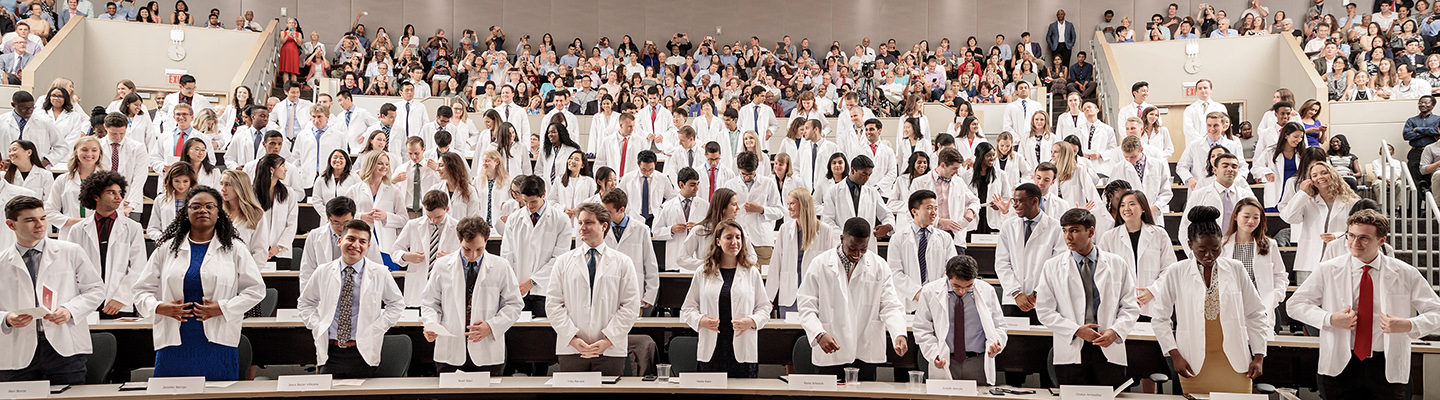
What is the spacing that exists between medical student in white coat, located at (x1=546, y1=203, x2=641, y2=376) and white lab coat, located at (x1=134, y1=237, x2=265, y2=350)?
1672 mm

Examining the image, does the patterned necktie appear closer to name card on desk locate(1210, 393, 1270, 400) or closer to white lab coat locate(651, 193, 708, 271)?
white lab coat locate(651, 193, 708, 271)

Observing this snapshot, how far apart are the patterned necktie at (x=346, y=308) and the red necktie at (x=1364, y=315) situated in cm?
549

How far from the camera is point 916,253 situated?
23.5 feet

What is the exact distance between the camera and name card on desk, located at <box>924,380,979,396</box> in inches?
194

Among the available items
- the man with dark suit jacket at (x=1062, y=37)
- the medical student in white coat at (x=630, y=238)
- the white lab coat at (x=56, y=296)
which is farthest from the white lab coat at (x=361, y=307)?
the man with dark suit jacket at (x=1062, y=37)

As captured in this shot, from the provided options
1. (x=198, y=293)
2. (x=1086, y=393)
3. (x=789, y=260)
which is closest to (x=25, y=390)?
(x=198, y=293)

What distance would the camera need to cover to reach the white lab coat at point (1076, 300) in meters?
5.77

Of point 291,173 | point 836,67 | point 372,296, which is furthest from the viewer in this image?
point 836,67

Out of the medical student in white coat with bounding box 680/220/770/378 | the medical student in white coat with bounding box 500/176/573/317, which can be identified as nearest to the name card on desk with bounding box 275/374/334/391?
the medical student in white coat with bounding box 680/220/770/378

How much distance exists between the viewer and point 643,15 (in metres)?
22.0

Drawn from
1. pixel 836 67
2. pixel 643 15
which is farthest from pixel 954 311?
pixel 643 15

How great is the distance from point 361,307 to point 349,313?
10 centimetres

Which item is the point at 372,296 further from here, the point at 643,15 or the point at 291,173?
the point at 643,15

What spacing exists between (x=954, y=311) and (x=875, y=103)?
33.6ft
